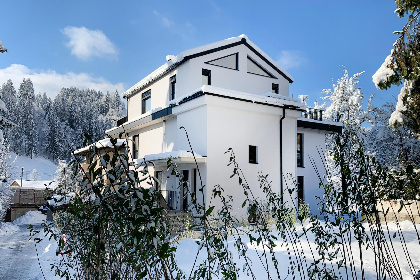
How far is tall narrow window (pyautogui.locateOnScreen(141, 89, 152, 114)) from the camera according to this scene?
870 inches

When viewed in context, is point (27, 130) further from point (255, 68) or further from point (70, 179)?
point (70, 179)

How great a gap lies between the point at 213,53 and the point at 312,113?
8964 millimetres

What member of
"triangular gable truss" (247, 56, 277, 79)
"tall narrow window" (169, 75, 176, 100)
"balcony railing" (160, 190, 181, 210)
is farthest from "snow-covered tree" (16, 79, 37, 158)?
"triangular gable truss" (247, 56, 277, 79)

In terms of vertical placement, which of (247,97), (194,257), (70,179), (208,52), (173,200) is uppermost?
(208,52)

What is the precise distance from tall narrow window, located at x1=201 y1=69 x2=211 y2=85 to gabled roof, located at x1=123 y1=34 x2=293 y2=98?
0.95 meters

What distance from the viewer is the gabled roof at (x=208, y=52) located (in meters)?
17.3

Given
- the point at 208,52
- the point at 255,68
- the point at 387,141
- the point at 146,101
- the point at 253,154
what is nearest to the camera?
the point at 253,154

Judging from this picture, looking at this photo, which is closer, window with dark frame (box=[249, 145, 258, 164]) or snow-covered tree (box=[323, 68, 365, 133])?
window with dark frame (box=[249, 145, 258, 164])

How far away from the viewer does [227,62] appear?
18.6m

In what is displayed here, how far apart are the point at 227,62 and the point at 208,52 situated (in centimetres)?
141

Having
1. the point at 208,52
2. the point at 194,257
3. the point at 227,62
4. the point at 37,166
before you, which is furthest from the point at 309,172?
the point at 37,166

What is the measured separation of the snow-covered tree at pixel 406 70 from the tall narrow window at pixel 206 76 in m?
9.94

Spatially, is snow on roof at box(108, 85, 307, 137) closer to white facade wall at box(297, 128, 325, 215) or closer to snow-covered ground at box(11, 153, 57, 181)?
white facade wall at box(297, 128, 325, 215)

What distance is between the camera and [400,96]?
10.2m
